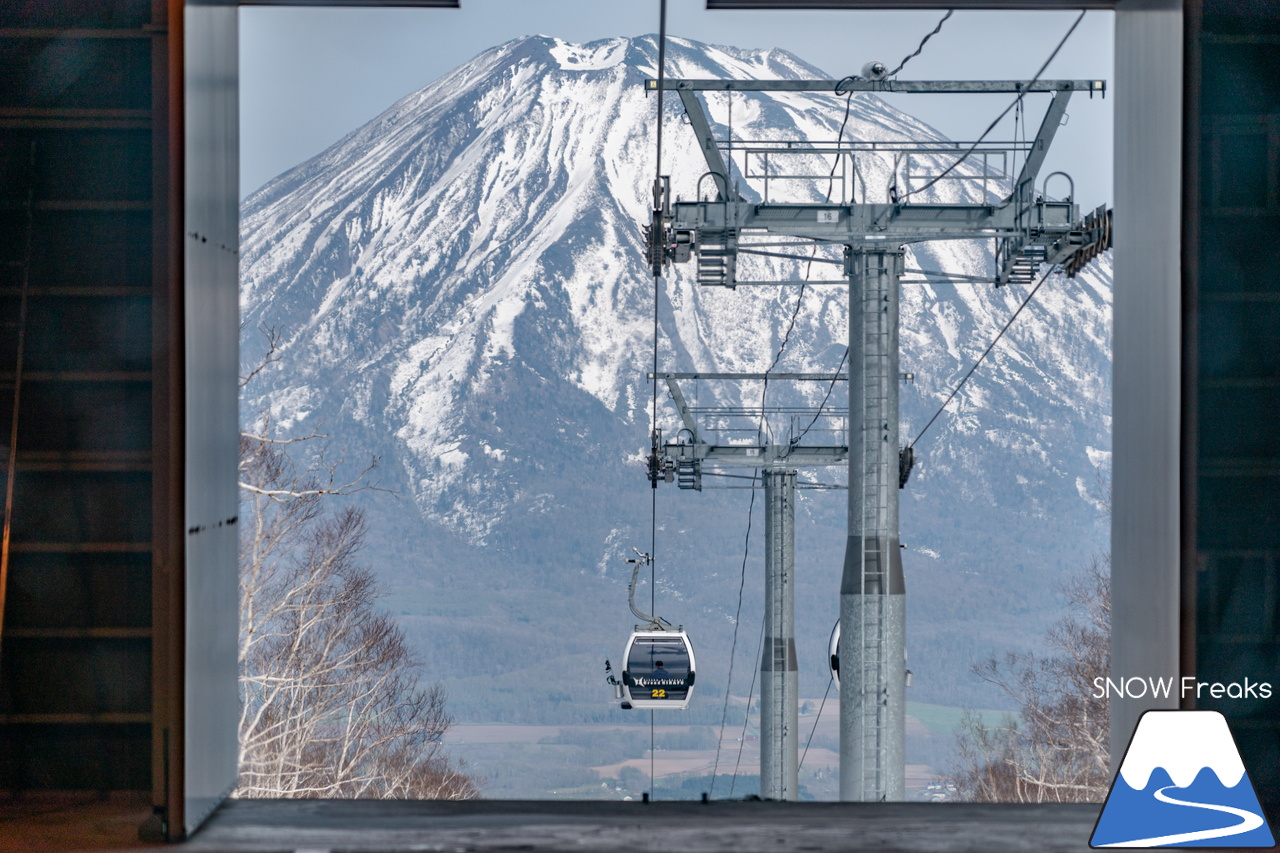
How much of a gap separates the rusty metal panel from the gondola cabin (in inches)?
484

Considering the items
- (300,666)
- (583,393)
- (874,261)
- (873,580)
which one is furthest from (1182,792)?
(583,393)

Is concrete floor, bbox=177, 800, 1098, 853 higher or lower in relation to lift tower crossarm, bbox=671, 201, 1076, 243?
lower

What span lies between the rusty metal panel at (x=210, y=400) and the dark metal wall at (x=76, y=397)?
26 cm

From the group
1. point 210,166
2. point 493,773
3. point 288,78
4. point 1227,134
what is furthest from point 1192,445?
point 288,78

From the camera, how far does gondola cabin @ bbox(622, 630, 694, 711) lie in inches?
643

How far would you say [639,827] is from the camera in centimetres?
389

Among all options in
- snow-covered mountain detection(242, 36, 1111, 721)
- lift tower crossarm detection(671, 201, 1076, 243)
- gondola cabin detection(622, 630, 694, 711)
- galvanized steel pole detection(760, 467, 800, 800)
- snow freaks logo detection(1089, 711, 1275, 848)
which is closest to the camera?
snow freaks logo detection(1089, 711, 1275, 848)

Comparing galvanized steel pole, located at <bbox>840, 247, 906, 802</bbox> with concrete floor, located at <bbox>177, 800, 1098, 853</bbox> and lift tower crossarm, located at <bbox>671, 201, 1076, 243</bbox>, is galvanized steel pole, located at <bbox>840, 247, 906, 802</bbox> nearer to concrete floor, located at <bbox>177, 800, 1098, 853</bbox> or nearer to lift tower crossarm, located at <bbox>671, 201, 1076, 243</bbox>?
lift tower crossarm, located at <bbox>671, 201, 1076, 243</bbox>

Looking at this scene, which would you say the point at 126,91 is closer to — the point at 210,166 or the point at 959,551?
the point at 210,166

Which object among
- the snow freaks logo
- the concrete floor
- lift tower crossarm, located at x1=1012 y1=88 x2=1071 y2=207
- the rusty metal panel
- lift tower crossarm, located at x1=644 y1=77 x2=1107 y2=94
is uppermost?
lift tower crossarm, located at x1=644 y1=77 x2=1107 y2=94

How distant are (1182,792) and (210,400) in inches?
123

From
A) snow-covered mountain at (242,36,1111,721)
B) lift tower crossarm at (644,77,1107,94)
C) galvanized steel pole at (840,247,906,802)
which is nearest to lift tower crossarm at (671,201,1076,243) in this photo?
galvanized steel pole at (840,247,906,802)

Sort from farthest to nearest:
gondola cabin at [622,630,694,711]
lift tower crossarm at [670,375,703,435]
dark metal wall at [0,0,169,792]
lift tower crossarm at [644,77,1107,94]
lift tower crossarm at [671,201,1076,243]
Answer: lift tower crossarm at [670,375,703,435], gondola cabin at [622,630,694,711], lift tower crossarm at [671,201,1076,243], lift tower crossarm at [644,77,1107,94], dark metal wall at [0,0,169,792]

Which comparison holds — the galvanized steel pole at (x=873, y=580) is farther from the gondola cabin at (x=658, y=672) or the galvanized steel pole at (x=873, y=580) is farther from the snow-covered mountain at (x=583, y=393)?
the snow-covered mountain at (x=583, y=393)
